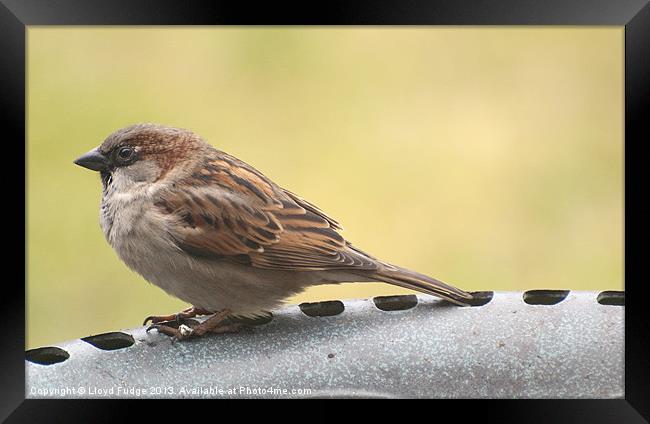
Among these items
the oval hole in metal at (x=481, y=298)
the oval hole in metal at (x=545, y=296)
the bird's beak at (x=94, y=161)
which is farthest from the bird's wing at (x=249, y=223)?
the oval hole in metal at (x=545, y=296)

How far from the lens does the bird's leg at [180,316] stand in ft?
15.9

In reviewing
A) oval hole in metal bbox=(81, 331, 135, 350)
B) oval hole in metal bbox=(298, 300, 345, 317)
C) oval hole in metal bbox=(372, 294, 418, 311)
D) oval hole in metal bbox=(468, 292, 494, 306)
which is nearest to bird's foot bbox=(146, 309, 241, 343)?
oval hole in metal bbox=(81, 331, 135, 350)

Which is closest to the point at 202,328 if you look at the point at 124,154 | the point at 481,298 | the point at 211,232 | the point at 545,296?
the point at 211,232

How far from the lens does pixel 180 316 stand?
4.88 metres

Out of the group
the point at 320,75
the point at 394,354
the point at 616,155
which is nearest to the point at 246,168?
the point at 320,75

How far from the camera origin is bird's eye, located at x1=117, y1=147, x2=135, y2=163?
4.80 m

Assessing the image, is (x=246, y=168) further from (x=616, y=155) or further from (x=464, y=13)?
(x=616, y=155)

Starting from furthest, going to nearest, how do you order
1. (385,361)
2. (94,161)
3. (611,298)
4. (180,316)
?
(180,316)
(94,161)
(611,298)
(385,361)

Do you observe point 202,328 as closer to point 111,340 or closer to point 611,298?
point 111,340

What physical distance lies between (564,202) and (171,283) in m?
1.37

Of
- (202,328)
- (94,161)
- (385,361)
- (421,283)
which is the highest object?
(94,161)

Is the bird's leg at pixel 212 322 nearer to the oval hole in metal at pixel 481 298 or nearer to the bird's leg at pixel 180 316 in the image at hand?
the bird's leg at pixel 180 316

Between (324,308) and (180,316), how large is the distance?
1.65 ft

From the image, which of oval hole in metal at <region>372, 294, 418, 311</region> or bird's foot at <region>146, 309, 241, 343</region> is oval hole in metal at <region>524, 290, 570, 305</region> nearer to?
oval hole in metal at <region>372, 294, 418, 311</region>
